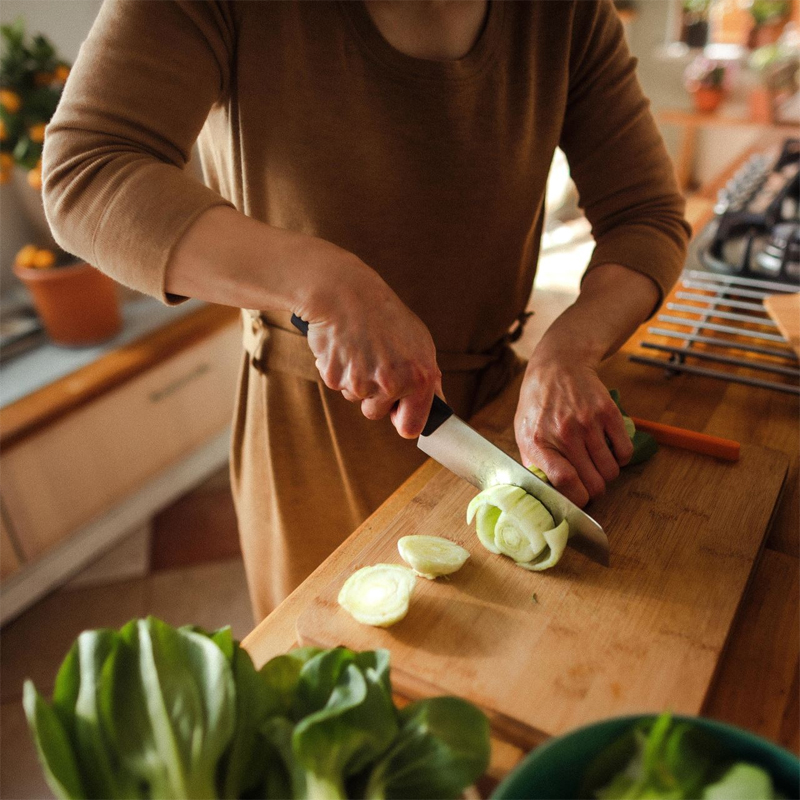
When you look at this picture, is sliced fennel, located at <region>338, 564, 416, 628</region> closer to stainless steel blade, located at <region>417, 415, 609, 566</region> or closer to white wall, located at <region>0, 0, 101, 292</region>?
stainless steel blade, located at <region>417, 415, 609, 566</region>

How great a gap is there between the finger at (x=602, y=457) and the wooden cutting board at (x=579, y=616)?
23 millimetres

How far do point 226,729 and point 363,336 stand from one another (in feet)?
1.18

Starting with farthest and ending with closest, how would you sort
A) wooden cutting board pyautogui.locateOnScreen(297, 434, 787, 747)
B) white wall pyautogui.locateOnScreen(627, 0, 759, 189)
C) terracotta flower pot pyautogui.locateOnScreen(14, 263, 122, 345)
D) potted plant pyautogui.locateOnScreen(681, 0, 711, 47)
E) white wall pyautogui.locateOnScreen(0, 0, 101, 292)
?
white wall pyautogui.locateOnScreen(627, 0, 759, 189) → potted plant pyautogui.locateOnScreen(681, 0, 711, 47) → white wall pyautogui.locateOnScreen(0, 0, 101, 292) → terracotta flower pot pyautogui.locateOnScreen(14, 263, 122, 345) → wooden cutting board pyautogui.locateOnScreen(297, 434, 787, 747)

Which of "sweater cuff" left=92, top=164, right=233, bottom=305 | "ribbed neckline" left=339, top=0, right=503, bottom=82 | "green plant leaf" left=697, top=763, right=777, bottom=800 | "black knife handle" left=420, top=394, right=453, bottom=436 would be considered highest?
"ribbed neckline" left=339, top=0, right=503, bottom=82

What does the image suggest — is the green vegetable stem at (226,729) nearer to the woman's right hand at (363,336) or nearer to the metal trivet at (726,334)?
the woman's right hand at (363,336)

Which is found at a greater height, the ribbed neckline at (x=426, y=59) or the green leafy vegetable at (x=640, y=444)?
the ribbed neckline at (x=426, y=59)

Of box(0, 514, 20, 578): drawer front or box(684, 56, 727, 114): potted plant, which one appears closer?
box(0, 514, 20, 578): drawer front

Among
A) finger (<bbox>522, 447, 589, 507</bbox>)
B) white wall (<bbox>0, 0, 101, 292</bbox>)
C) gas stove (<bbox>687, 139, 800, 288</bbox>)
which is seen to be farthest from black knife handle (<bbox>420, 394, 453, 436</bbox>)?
white wall (<bbox>0, 0, 101, 292</bbox>)

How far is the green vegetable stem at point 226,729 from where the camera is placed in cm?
46

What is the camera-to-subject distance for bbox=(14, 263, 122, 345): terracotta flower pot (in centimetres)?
Answer: 192

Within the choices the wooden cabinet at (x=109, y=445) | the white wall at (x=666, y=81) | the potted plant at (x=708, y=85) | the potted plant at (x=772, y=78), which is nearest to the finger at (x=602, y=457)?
the wooden cabinet at (x=109, y=445)

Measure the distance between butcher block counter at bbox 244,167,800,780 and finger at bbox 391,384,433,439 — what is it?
9cm

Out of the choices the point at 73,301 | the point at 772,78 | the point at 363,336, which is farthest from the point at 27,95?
the point at 772,78

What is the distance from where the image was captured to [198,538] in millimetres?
2232
